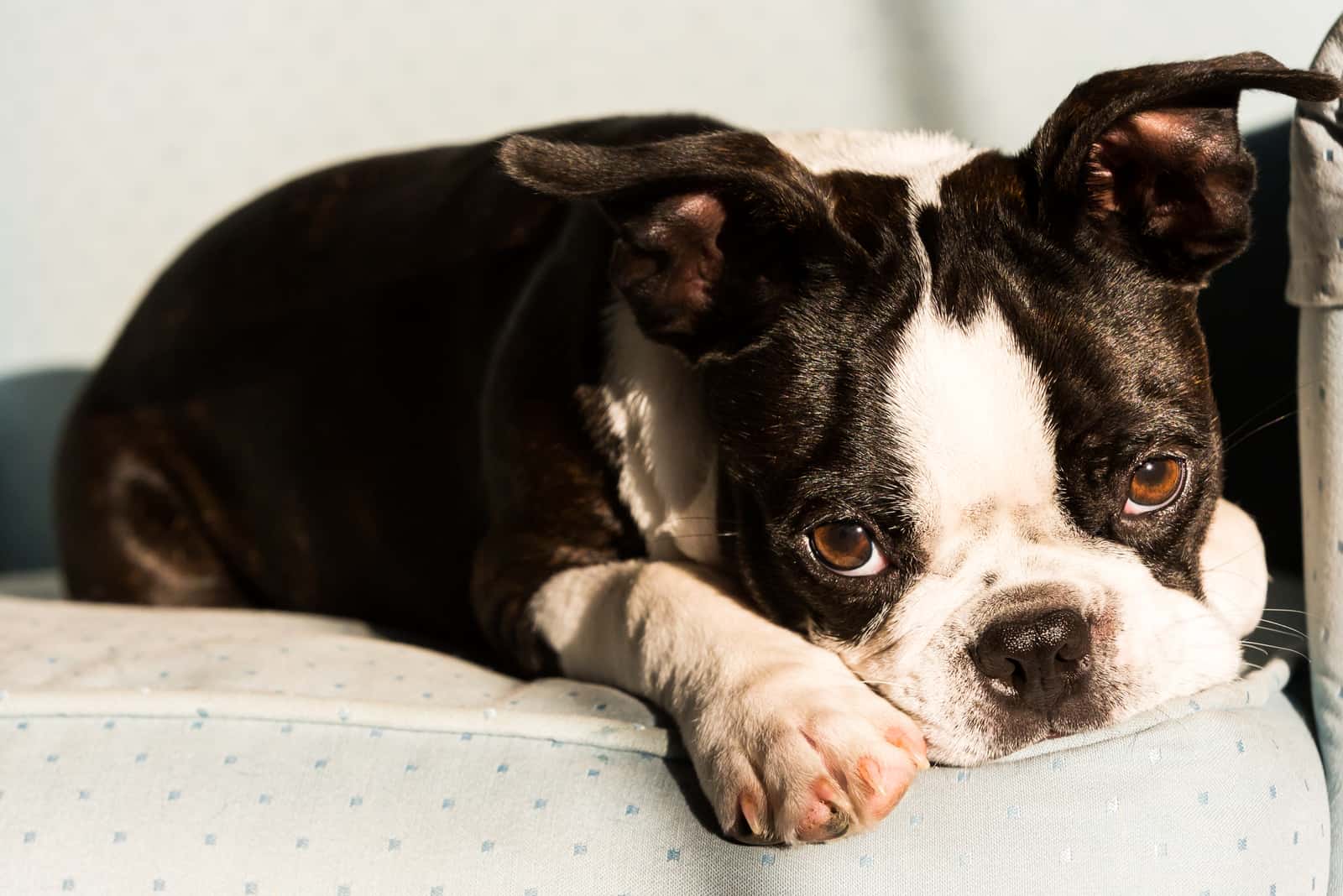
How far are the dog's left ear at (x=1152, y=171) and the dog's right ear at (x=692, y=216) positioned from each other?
1.37 feet

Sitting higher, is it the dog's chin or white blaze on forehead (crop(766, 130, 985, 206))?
white blaze on forehead (crop(766, 130, 985, 206))

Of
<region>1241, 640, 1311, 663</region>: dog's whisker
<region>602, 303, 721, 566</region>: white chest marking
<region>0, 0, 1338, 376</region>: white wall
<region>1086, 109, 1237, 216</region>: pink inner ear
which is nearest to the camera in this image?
<region>1086, 109, 1237, 216</region>: pink inner ear

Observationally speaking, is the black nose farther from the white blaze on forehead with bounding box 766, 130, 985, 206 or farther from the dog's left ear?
the white blaze on forehead with bounding box 766, 130, 985, 206

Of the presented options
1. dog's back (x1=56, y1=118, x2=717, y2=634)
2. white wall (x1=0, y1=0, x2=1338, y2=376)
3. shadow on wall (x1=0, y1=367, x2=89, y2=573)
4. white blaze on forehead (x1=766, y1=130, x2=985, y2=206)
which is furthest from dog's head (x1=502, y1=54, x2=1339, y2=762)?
shadow on wall (x1=0, y1=367, x2=89, y2=573)

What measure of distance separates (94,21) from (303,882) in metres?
3.96

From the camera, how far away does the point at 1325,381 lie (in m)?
2.44

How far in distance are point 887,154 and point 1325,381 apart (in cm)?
92

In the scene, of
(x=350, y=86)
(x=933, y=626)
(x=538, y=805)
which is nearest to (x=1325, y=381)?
(x=933, y=626)

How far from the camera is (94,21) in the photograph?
199 inches

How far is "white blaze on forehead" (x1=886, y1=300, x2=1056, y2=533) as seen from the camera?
2.23 meters

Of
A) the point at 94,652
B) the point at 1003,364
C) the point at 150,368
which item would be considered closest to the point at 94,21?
the point at 150,368

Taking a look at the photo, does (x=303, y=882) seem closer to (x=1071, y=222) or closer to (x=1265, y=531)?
(x=1071, y=222)

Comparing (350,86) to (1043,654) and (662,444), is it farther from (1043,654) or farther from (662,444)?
(1043,654)

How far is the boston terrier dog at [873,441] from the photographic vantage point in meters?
2.21
